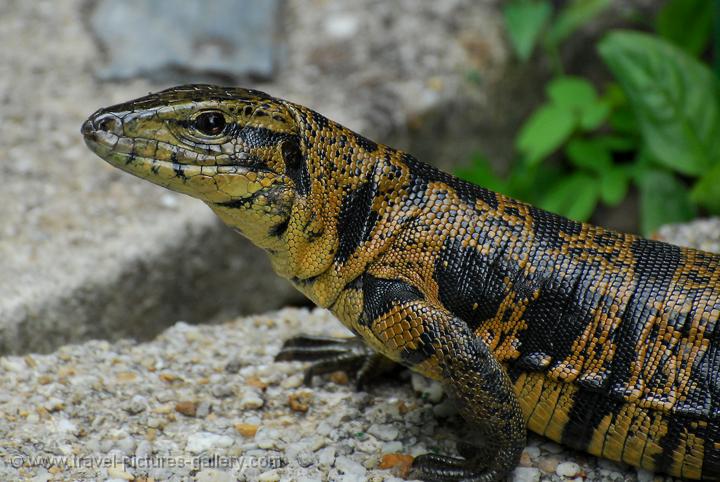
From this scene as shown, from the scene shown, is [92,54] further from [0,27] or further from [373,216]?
[373,216]

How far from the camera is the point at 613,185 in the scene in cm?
705

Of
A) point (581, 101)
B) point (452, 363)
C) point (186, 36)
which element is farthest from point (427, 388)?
point (186, 36)

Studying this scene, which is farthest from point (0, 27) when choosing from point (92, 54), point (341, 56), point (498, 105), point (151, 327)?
point (498, 105)

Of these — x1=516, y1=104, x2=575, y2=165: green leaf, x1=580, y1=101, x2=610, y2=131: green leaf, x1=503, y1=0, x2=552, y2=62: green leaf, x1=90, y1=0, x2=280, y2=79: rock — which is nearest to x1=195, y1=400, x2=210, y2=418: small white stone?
x1=516, y1=104, x2=575, y2=165: green leaf

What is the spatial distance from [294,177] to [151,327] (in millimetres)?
2515

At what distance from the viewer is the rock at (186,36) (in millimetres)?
7520

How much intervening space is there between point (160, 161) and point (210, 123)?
270 mm

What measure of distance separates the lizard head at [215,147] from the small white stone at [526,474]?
1610 mm

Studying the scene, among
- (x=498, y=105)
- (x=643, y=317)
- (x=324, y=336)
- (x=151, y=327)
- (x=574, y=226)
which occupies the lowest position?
(x=151, y=327)

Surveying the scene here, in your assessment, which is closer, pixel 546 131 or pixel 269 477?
pixel 269 477

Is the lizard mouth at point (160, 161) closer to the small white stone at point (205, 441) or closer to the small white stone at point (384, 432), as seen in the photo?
the small white stone at point (205, 441)

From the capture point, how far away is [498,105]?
26.9 feet

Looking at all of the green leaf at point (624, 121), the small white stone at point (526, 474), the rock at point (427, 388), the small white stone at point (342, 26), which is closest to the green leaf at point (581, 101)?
the green leaf at point (624, 121)

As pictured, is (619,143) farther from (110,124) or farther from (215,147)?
(110,124)
